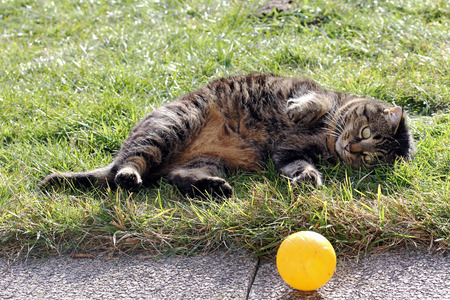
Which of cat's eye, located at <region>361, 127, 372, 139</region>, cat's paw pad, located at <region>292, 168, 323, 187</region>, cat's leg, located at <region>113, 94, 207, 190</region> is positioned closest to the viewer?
cat's paw pad, located at <region>292, 168, 323, 187</region>

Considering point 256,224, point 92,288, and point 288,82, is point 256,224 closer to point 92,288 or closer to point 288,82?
point 92,288

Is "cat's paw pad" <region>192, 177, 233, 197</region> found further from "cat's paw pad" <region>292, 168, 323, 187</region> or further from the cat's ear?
the cat's ear

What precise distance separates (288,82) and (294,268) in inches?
85.1

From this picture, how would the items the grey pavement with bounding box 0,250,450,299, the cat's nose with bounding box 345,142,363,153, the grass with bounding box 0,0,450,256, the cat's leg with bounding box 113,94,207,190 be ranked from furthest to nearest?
the cat's nose with bounding box 345,142,363,153
the cat's leg with bounding box 113,94,207,190
the grass with bounding box 0,0,450,256
the grey pavement with bounding box 0,250,450,299

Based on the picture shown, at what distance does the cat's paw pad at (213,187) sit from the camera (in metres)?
3.25

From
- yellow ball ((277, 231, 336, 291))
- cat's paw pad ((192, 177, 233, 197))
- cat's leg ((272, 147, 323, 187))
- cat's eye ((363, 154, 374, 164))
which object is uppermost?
yellow ball ((277, 231, 336, 291))

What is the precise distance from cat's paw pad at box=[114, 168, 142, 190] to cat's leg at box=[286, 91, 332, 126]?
123 centimetres

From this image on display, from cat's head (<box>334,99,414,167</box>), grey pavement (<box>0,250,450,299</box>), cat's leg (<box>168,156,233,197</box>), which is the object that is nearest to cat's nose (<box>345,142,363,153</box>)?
cat's head (<box>334,99,414,167</box>)

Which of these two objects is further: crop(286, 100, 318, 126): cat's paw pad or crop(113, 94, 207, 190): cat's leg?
crop(286, 100, 318, 126): cat's paw pad

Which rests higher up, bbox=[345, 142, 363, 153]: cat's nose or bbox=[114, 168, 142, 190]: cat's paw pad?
bbox=[114, 168, 142, 190]: cat's paw pad

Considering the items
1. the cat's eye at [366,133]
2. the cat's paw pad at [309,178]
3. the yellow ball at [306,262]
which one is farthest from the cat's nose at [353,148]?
the yellow ball at [306,262]

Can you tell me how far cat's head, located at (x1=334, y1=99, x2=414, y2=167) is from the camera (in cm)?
362

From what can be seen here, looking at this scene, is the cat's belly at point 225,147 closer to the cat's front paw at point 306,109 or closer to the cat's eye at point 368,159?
the cat's front paw at point 306,109

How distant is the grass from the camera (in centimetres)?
289
